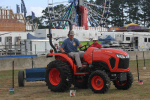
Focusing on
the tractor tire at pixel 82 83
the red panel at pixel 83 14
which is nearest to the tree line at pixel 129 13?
the red panel at pixel 83 14

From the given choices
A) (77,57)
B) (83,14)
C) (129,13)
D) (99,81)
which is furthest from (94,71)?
(129,13)

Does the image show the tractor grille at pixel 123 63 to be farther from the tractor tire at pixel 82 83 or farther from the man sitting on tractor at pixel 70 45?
the tractor tire at pixel 82 83

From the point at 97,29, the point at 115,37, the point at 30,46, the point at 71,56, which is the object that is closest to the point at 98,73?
the point at 71,56

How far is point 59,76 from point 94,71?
56.5 inches

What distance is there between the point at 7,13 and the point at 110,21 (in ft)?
158

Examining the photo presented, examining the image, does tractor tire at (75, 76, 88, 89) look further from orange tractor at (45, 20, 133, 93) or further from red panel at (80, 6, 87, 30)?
red panel at (80, 6, 87, 30)

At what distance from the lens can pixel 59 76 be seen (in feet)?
30.4

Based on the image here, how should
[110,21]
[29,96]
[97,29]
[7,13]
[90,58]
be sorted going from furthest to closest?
[110,21]
[7,13]
[97,29]
[90,58]
[29,96]

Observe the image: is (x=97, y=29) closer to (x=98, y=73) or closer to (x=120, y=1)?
(x=98, y=73)

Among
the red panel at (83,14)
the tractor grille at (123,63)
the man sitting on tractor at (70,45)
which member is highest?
the red panel at (83,14)

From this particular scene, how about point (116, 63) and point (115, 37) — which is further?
point (115, 37)

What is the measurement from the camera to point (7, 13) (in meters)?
56.3

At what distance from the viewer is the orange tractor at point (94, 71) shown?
8.29 metres

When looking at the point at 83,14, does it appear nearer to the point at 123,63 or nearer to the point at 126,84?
the point at 126,84
